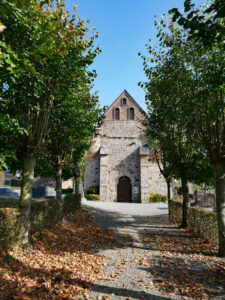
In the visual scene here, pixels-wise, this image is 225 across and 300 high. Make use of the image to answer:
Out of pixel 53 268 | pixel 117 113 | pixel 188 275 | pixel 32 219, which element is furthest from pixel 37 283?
pixel 117 113

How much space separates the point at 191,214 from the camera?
940 centimetres

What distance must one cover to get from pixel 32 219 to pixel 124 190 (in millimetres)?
16360

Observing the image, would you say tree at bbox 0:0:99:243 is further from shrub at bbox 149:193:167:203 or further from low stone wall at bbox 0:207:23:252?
shrub at bbox 149:193:167:203

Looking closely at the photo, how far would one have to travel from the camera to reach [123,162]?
23.0 m

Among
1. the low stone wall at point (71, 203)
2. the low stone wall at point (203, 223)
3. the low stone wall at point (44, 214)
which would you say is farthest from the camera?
the low stone wall at point (71, 203)

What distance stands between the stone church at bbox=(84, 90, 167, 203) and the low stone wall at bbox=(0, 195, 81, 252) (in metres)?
11.6

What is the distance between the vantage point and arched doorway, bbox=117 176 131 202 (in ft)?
73.2

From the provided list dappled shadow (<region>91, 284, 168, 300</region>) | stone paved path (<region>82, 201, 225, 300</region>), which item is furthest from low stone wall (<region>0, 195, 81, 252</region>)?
dappled shadow (<region>91, 284, 168, 300</region>)

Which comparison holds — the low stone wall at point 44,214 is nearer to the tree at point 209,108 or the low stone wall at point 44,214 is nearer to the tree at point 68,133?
the tree at point 68,133

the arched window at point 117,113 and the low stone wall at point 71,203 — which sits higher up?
the arched window at point 117,113

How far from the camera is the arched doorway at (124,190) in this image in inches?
878

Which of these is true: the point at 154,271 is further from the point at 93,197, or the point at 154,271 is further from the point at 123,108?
the point at 123,108

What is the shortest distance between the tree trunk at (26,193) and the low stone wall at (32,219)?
0.63 ft

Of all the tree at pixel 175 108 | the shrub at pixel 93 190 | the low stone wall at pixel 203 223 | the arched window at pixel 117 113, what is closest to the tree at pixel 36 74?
the tree at pixel 175 108
